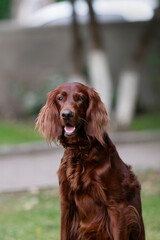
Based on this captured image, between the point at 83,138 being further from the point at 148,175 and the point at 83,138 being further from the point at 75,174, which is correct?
the point at 148,175

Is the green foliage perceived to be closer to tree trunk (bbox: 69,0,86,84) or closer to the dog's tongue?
tree trunk (bbox: 69,0,86,84)

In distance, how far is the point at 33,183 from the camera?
334 inches

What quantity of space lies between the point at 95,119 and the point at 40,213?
119 inches

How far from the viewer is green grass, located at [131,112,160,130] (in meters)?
11.7

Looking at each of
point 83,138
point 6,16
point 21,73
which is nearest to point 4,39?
point 21,73

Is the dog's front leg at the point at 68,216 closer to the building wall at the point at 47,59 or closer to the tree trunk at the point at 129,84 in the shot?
the tree trunk at the point at 129,84

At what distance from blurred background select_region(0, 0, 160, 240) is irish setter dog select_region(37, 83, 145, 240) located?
2.44 meters

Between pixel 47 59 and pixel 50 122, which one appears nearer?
pixel 50 122

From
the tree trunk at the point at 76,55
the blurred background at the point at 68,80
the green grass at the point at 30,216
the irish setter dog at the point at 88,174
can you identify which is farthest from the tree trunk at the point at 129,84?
the irish setter dog at the point at 88,174

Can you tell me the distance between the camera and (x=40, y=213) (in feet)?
22.4

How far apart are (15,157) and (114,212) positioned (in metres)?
4.75

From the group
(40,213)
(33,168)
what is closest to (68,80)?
(33,168)

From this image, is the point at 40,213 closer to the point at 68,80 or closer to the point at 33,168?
the point at 33,168

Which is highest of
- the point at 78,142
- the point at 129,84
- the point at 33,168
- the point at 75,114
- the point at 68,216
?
the point at 129,84
